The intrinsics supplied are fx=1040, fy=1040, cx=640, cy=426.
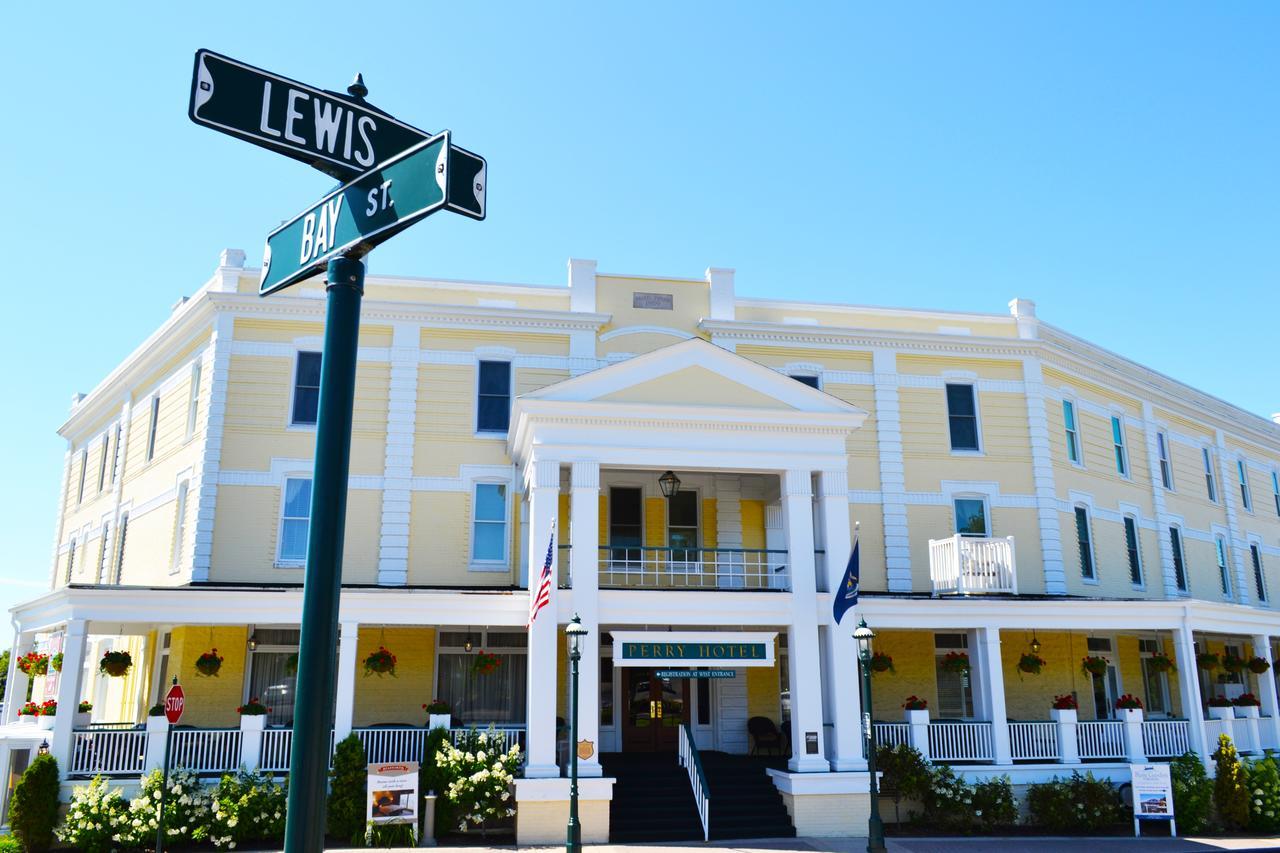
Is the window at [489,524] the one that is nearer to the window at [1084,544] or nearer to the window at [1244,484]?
the window at [1084,544]

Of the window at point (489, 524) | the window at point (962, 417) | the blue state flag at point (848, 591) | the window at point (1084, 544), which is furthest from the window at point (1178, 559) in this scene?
the window at point (489, 524)

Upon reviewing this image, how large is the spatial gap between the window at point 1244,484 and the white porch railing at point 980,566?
53.0ft

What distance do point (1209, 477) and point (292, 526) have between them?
2769cm

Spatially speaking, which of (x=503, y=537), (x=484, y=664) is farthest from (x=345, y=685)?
(x=503, y=537)

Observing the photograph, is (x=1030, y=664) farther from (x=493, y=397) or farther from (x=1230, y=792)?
(x=493, y=397)

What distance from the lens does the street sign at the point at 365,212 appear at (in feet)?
13.1

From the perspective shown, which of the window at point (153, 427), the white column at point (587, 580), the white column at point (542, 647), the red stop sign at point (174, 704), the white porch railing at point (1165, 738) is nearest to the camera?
the red stop sign at point (174, 704)

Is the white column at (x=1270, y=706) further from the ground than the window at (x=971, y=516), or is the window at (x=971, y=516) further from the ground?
the window at (x=971, y=516)

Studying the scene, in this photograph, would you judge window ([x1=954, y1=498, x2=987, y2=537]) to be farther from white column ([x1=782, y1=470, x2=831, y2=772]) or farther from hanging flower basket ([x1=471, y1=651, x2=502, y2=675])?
hanging flower basket ([x1=471, y1=651, x2=502, y2=675])

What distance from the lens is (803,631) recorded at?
803 inches

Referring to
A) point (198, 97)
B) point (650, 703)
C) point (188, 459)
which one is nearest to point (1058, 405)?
point (650, 703)

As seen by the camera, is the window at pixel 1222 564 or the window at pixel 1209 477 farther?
the window at pixel 1209 477

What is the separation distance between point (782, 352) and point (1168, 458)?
44.1 ft

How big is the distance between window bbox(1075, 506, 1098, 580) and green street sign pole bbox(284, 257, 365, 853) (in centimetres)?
2638
